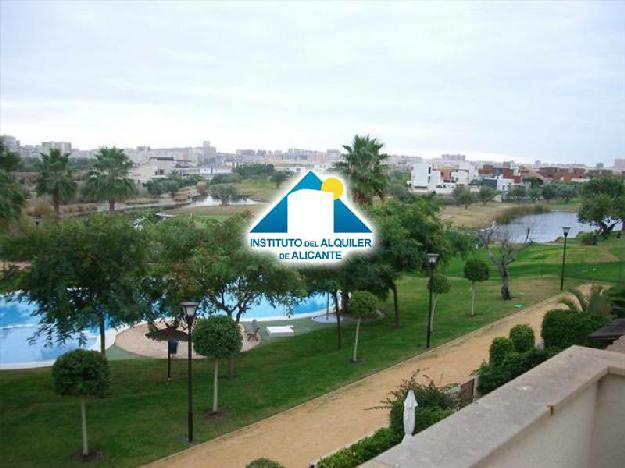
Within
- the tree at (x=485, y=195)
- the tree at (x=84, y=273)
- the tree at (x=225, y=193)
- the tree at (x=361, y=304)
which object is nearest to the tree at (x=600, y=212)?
the tree at (x=361, y=304)

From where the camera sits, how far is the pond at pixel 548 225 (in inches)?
2164

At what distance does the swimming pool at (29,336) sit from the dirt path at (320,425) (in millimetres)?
4823

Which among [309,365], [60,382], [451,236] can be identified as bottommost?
[309,365]

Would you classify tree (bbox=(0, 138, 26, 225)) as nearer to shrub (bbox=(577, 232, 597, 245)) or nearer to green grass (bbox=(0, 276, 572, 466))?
green grass (bbox=(0, 276, 572, 466))

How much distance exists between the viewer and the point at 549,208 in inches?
3285

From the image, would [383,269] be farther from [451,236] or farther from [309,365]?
[451,236]

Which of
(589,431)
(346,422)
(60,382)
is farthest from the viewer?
(346,422)

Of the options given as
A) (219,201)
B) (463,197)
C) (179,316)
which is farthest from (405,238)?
(219,201)

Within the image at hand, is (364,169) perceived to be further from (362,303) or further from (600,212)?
(600,212)

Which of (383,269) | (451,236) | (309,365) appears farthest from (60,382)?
(451,236)

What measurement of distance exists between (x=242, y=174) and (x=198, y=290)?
386 feet

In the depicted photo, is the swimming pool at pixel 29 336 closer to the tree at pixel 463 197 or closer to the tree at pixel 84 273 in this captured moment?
the tree at pixel 84 273

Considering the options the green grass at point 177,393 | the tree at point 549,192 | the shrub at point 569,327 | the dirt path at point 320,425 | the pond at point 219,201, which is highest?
the tree at point 549,192

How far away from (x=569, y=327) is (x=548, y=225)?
60555mm
